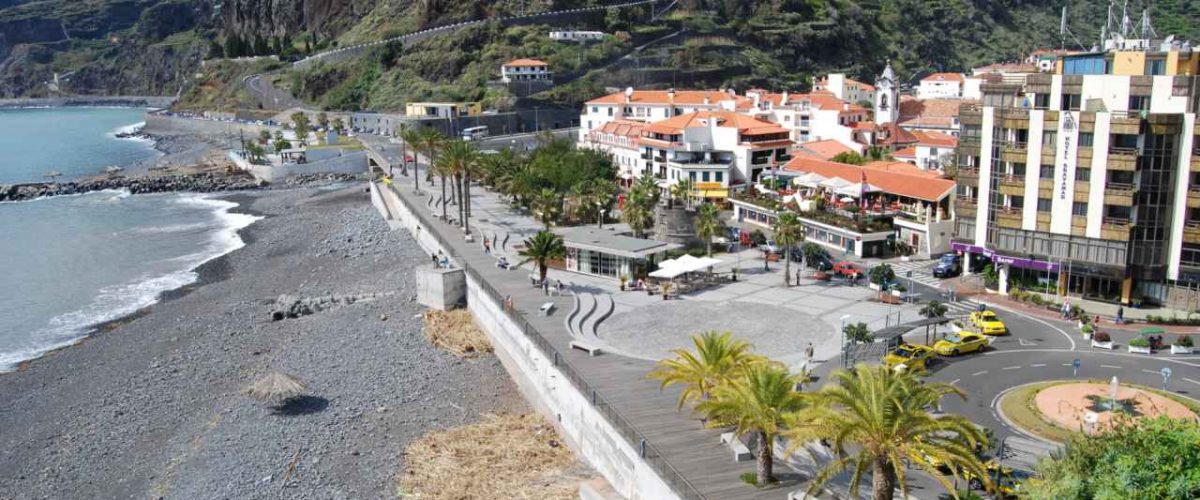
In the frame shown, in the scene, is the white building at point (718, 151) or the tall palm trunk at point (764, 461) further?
the white building at point (718, 151)

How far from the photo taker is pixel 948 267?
4809cm

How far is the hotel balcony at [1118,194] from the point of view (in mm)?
40031

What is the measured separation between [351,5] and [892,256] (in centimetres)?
15900

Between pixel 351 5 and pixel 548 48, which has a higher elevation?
pixel 351 5

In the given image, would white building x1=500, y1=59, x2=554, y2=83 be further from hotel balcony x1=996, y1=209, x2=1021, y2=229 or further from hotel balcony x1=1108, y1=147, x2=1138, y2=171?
hotel balcony x1=1108, y1=147, x2=1138, y2=171

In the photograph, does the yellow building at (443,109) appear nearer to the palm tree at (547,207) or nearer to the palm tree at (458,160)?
the palm tree at (458,160)

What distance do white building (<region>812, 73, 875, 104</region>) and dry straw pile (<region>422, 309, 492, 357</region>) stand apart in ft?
228

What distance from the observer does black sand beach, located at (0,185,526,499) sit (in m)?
30.8

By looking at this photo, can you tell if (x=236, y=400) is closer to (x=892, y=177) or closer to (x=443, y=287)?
(x=443, y=287)

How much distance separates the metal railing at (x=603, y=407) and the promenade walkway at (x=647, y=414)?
2cm

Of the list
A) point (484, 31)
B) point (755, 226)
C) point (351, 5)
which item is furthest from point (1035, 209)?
point (351, 5)

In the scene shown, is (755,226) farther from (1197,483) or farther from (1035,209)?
(1197,483)

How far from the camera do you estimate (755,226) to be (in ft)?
206

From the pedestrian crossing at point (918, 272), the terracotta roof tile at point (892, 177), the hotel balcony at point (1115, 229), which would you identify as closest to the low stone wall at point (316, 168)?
the terracotta roof tile at point (892, 177)
